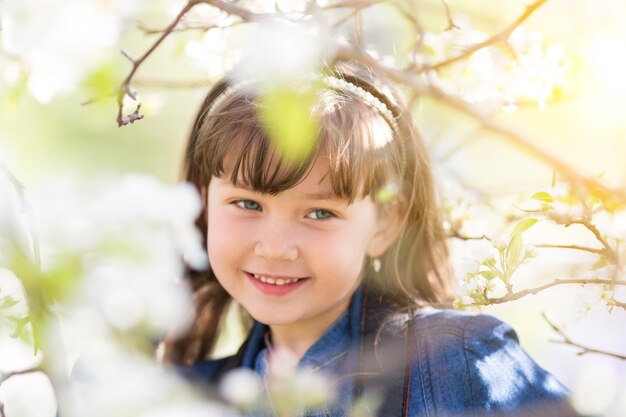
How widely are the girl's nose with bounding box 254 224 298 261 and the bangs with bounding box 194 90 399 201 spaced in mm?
70

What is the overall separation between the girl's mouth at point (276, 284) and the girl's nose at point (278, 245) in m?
0.07

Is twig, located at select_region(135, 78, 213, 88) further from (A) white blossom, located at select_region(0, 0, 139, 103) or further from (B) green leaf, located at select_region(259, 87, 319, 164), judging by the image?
(B) green leaf, located at select_region(259, 87, 319, 164)

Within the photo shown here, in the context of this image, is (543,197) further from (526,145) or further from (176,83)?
(176,83)

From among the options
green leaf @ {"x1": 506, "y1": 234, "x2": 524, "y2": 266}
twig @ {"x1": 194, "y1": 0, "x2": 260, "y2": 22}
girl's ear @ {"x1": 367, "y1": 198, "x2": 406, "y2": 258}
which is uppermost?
twig @ {"x1": 194, "y1": 0, "x2": 260, "y2": 22}

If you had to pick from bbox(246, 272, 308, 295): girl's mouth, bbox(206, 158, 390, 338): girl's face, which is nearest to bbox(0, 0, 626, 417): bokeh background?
bbox(206, 158, 390, 338): girl's face

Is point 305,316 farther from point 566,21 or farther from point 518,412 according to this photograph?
point 566,21

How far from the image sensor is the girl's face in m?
1.32

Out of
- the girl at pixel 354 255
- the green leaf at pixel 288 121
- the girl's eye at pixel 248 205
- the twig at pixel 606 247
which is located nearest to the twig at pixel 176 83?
the girl at pixel 354 255

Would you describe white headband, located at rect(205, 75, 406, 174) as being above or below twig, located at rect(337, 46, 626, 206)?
below

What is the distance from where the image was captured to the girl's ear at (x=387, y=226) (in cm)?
149

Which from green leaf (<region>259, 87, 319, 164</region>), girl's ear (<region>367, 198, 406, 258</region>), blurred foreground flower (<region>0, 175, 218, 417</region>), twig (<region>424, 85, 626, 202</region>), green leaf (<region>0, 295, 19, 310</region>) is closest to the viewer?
green leaf (<region>259, 87, 319, 164</region>)

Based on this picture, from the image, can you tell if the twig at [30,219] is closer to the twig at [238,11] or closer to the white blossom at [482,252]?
the twig at [238,11]

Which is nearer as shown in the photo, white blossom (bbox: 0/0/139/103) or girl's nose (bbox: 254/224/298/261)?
white blossom (bbox: 0/0/139/103)

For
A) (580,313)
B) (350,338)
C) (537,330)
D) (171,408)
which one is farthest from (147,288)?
(537,330)
